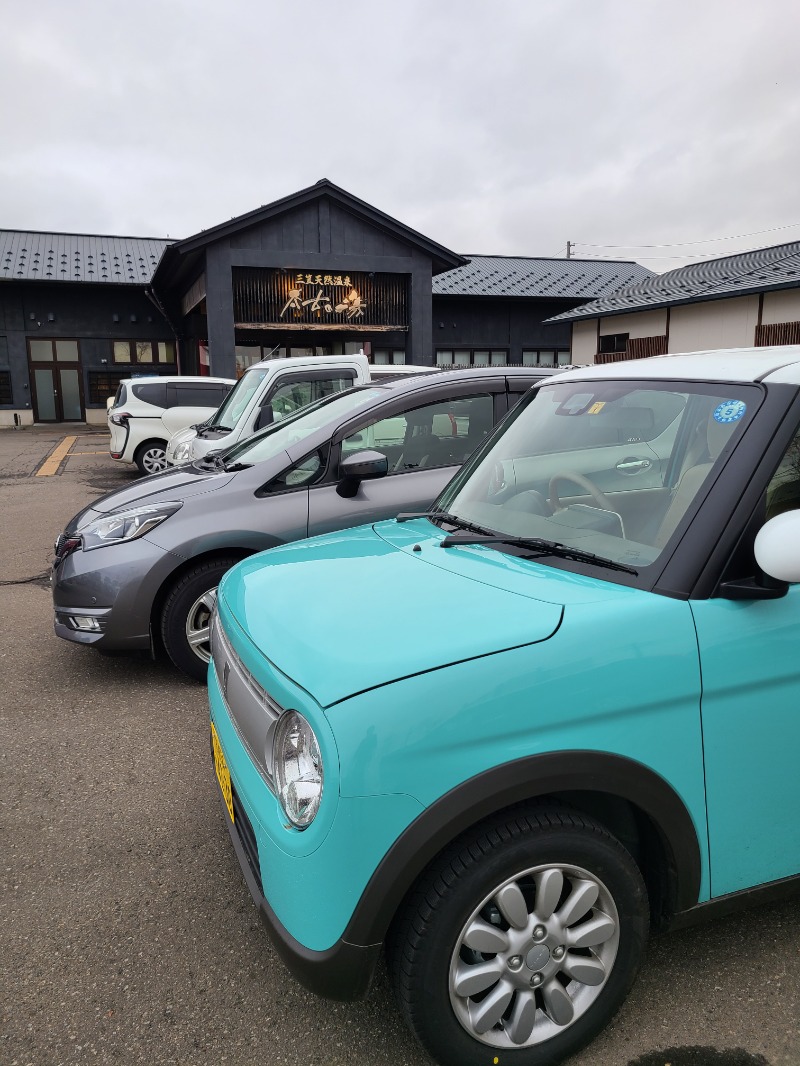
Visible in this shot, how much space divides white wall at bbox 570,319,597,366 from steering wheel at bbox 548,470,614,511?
1948 cm

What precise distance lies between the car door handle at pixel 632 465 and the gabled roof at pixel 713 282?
569 inches

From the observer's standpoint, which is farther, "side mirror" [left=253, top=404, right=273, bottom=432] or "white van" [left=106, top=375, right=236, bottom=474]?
"white van" [left=106, top=375, right=236, bottom=474]

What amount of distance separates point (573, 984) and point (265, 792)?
87 cm

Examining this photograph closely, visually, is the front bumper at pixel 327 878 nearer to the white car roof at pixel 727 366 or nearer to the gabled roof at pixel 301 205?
the white car roof at pixel 727 366

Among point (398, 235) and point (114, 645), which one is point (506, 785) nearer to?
point (114, 645)

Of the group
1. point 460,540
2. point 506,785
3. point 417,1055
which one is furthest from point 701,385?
point 417,1055

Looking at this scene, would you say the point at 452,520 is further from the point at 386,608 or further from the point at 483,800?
the point at 483,800

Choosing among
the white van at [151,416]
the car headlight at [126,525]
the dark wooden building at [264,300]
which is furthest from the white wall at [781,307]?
the car headlight at [126,525]

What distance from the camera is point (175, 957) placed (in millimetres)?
2203

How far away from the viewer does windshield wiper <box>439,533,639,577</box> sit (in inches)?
78.6

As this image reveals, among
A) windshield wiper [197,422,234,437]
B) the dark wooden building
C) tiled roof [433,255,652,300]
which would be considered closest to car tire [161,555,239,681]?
windshield wiper [197,422,234,437]

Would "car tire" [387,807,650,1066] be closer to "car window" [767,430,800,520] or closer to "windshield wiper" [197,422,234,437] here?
"car window" [767,430,800,520]

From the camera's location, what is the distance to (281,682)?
69.8 inches

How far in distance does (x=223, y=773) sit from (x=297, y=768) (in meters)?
0.62
